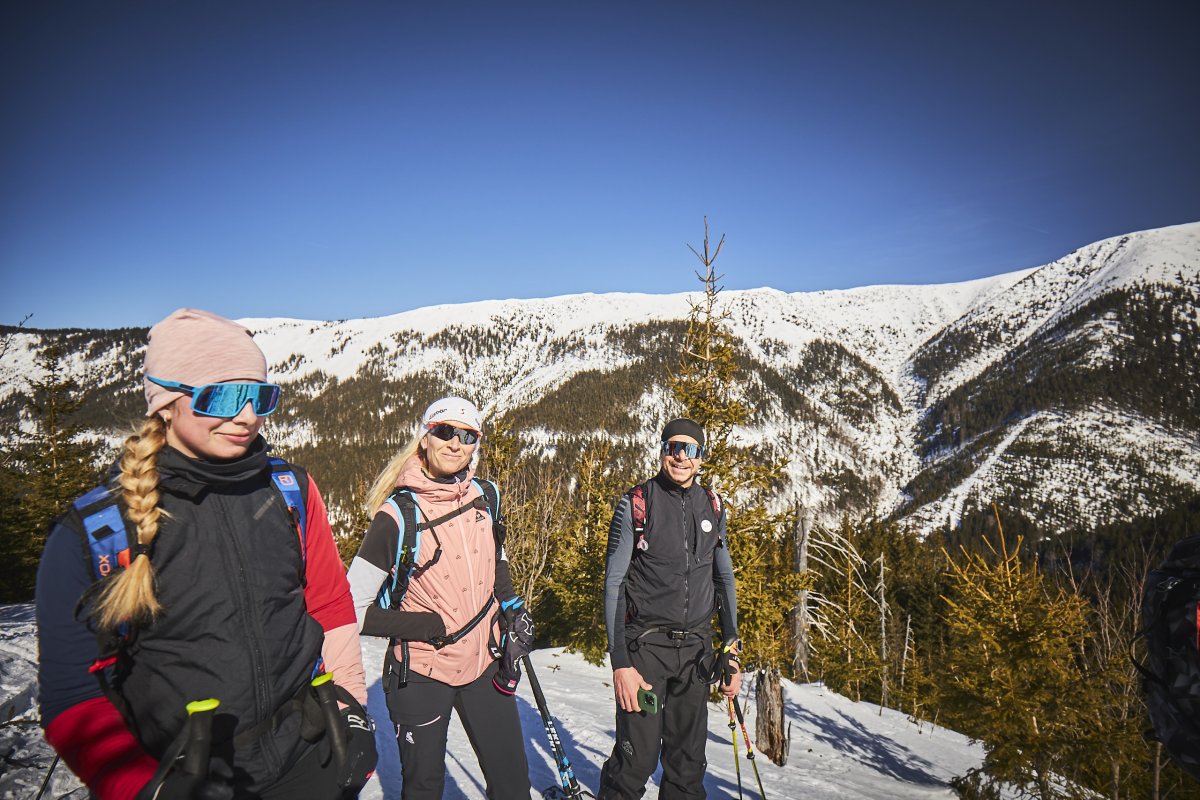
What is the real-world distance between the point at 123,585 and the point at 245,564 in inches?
13.2

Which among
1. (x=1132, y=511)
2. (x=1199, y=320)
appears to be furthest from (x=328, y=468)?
(x=1199, y=320)

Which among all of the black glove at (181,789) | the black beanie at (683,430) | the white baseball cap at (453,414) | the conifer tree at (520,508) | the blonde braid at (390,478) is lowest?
the conifer tree at (520,508)

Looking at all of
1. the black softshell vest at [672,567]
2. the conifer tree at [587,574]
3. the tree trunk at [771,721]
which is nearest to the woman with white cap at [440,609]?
the black softshell vest at [672,567]

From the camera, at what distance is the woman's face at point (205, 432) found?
161cm

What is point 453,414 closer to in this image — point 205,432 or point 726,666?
point 205,432

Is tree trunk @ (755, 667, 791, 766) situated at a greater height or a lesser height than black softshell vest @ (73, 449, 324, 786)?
lesser

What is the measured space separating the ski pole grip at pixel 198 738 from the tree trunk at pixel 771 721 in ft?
23.4

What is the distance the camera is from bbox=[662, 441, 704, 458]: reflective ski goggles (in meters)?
3.81

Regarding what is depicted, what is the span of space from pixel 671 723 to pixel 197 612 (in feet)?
9.72

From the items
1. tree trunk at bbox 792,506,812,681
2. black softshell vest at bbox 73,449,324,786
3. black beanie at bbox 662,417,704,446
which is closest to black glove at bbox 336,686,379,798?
black softshell vest at bbox 73,449,324,786

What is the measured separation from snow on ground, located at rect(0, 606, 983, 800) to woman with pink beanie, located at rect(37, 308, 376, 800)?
9.20 feet

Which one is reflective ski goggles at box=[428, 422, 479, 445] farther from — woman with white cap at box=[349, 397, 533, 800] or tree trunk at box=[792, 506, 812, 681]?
tree trunk at box=[792, 506, 812, 681]

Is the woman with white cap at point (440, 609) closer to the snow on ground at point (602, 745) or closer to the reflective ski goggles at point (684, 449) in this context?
the reflective ski goggles at point (684, 449)

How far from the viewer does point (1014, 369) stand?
170250 mm
